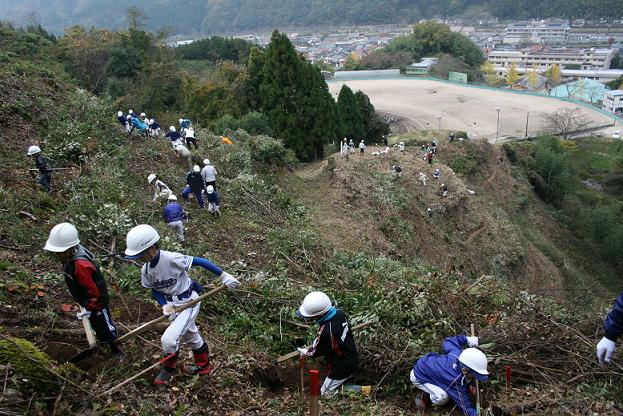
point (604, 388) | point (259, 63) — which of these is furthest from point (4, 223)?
point (259, 63)

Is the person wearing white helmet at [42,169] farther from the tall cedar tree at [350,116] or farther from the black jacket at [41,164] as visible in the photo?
the tall cedar tree at [350,116]

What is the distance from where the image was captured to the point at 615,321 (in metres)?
4.32

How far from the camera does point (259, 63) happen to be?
29.8 metres

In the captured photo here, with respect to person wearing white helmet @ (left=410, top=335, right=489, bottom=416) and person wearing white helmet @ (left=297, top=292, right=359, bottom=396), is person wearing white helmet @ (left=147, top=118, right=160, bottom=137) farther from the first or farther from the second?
person wearing white helmet @ (left=410, top=335, right=489, bottom=416)

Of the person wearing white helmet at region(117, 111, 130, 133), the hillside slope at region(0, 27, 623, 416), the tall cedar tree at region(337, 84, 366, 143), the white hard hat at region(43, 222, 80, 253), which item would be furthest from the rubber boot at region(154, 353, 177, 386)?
the tall cedar tree at region(337, 84, 366, 143)

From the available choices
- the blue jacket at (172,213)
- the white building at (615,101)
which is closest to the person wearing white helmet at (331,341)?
the blue jacket at (172,213)

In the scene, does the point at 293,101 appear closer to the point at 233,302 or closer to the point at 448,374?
the point at 233,302

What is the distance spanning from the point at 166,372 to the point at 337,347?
1.70 meters

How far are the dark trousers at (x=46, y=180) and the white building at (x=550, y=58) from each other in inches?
4249

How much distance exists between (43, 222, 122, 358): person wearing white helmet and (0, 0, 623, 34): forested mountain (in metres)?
153

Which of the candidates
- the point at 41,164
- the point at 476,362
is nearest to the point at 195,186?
the point at 41,164

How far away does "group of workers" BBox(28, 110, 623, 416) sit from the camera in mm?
4211

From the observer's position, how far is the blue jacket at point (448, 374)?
4.51 m

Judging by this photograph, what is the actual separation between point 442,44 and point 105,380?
8153 centimetres
